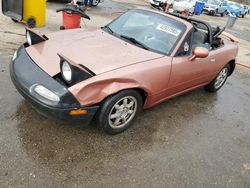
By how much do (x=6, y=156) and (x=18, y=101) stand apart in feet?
3.56

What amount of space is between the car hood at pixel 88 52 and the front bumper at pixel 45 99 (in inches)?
4.6

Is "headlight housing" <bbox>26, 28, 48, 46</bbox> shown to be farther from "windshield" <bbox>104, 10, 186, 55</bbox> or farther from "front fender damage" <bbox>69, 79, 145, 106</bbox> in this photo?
A: "front fender damage" <bbox>69, 79, 145, 106</bbox>

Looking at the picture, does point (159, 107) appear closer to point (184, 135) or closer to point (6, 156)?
point (184, 135)

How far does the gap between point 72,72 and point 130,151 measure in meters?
1.17

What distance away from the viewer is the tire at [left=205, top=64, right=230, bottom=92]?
203 inches

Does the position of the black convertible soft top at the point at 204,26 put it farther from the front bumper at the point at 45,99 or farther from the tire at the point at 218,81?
the front bumper at the point at 45,99

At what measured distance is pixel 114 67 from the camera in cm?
312

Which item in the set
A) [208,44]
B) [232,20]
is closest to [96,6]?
[232,20]

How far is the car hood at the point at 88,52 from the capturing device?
3.13 metres

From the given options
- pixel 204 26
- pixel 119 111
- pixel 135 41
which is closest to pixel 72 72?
pixel 119 111

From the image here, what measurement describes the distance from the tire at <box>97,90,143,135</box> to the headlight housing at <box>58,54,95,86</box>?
0.39 m

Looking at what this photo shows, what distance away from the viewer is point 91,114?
297cm

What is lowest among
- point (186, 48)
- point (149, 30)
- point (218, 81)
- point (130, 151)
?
point (130, 151)

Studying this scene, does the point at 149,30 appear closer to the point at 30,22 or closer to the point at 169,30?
the point at 169,30
